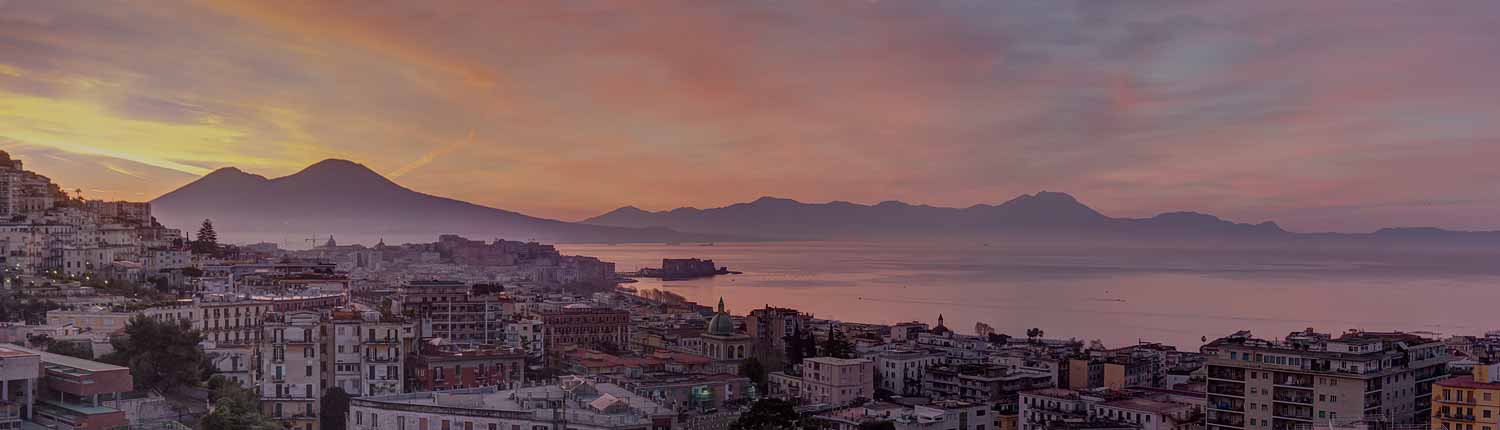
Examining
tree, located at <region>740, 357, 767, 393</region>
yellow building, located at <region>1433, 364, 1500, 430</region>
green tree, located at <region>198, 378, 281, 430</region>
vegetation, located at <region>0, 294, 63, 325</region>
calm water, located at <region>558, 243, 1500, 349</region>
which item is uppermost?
vegetation, located at <region>0, 294, 63, 325</region>

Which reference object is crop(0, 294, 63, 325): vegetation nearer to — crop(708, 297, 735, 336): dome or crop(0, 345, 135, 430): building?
crop(0, 345, 135, 430): building

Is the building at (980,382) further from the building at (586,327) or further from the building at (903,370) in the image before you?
the building at (586,327)

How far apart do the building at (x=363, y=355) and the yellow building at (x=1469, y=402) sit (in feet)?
67.8

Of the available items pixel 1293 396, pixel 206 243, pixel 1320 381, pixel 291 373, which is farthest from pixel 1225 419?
pixel 206 243

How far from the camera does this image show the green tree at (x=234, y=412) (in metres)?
20.0

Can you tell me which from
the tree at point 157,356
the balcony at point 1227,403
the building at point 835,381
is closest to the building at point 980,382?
the building at point 835,381

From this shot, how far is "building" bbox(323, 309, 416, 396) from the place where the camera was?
24.3 meters

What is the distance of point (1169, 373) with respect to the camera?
3531 centimetres

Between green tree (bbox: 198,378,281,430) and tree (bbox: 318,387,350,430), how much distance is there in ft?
4.11

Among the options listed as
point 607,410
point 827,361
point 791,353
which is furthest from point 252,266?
point 607,410

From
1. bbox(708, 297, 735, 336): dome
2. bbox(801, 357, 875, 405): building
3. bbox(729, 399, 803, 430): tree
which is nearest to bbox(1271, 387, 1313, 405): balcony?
bbox(801, 357, 875, 405): building

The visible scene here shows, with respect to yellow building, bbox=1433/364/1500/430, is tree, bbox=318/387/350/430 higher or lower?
lower

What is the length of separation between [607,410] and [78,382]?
9.14 metres

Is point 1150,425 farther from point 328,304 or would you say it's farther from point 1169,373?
point 328,304
